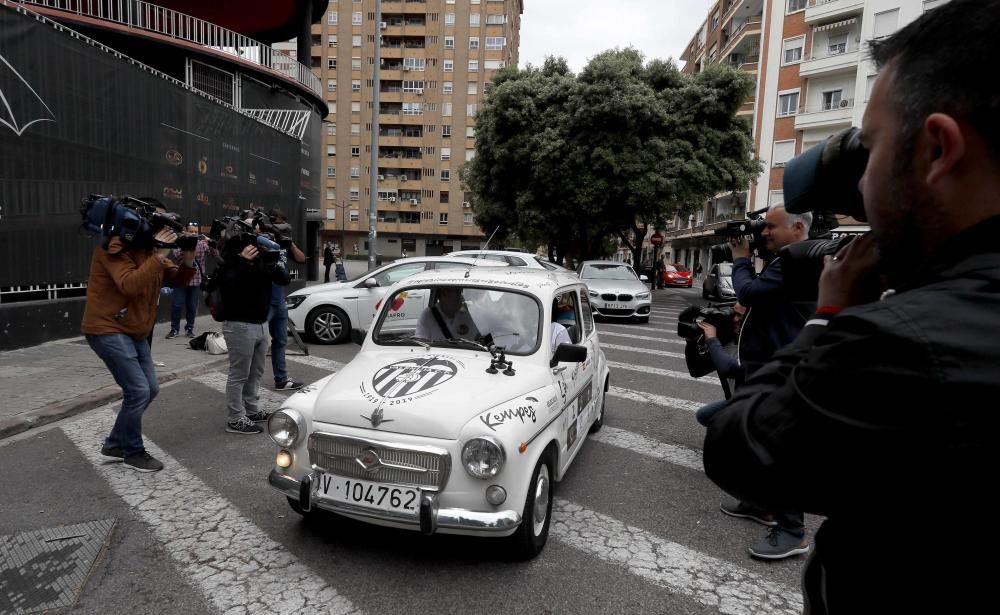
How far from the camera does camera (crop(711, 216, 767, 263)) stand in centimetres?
340

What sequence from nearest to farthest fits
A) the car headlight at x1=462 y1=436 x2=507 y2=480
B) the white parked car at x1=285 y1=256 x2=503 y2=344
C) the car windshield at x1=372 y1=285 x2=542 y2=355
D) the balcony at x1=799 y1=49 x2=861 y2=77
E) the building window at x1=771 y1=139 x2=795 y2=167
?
the car headlight at x1=462 y1=436 x2=507 y2=480, the car windshield at x1=372 y1=285 x2=542 y2=355, the white parked car at x1=285 y1=256 x2=503 y2=344, the balcony at x1=799 y1=49 x2=861 y2=77, the building window at x1=771 y1=139 x2=795 y2=167

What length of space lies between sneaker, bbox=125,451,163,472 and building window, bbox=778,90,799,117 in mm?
38996

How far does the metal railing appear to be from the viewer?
61.2ft

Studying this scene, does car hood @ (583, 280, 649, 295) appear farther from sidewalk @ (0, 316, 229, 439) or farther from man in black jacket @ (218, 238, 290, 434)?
man in black jacket @ (218, 238, 290, 434)

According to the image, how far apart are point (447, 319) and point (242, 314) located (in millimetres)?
2252

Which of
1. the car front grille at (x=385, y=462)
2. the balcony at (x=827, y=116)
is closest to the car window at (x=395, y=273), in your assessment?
the car front grille at (x=385, y=462)

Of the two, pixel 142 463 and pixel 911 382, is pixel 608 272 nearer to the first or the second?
pixel 142 463

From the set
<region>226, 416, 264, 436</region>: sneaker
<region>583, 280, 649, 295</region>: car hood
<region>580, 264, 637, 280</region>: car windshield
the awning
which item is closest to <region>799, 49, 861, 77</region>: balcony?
the awning

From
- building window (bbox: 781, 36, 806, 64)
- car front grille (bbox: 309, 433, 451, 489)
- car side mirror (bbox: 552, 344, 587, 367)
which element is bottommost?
car front grille (bbox: 309, 433, 451, 489)

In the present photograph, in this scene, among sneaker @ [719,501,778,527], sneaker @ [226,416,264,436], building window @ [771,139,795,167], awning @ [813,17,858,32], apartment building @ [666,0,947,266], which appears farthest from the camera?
building window @ [771,139,795,167]

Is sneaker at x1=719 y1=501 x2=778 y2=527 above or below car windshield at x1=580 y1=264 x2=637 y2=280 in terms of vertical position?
below

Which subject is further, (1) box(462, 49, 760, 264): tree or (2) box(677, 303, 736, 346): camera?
(1) box(462, 49, 760, 264): tree

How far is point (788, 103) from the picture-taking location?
35500 millimetres

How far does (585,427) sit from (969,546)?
413 cm
